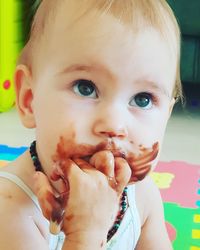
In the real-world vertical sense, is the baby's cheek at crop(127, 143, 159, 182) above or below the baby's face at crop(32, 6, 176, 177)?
below

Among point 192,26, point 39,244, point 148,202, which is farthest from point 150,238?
point 192,26

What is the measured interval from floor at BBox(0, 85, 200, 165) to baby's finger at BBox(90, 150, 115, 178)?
0.82m

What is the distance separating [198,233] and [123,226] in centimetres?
31

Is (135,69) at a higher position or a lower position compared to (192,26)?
higher

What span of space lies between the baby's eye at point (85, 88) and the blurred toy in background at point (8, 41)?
104cm

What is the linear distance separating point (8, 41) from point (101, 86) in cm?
109

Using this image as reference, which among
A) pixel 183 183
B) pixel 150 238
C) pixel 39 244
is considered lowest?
pixel 183 183

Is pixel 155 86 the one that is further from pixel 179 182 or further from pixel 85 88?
pixel 179 182

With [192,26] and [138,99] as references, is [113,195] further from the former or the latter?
[192,26]

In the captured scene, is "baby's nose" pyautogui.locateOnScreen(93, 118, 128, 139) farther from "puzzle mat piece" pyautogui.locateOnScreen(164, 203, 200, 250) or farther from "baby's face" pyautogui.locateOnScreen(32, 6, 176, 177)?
"puzzle mat piece" pyautogui.locateOnScreen(164, 203, 200, 250)

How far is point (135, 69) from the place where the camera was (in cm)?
58

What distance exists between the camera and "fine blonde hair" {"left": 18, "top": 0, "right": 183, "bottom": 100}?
604 mm

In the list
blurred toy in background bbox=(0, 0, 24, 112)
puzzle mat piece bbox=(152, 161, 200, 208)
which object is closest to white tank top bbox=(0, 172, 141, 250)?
puzzle mat piece bbox=(152, 161, 200, 208)

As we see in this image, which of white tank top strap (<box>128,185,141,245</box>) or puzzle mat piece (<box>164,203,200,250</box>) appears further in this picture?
puzzle mat piece (<box>164,203,200,250</box>)
